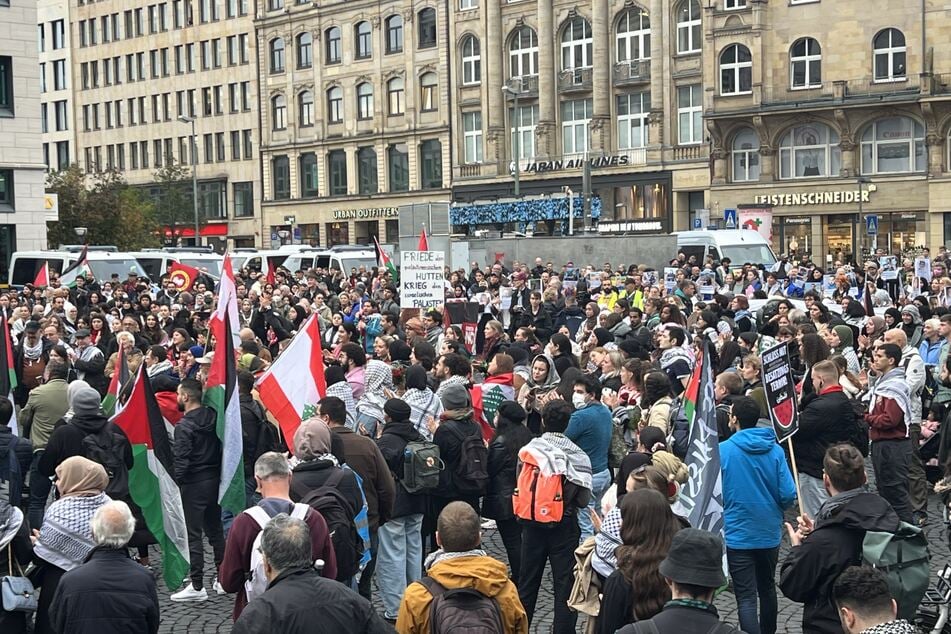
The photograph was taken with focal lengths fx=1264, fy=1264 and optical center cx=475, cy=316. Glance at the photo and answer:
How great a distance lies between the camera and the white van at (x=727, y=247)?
3275 centimetres

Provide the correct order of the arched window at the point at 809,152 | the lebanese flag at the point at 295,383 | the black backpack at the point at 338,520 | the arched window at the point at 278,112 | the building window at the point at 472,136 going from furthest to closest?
1. the arched window at the point at 278,112
2. the building window at the point at 472,136
3. the arched window at the point at 809,152
4. the lebanese flag at the point at 295,383
5. the black backpack at the point at 338,520

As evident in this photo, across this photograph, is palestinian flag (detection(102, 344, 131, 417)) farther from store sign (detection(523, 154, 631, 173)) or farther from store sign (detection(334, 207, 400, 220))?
store sign (detection(334, 207, 400, 220))

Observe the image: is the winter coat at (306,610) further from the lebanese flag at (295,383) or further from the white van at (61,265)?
the white van at (61,265)

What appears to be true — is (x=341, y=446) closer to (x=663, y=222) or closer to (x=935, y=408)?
(x=935, y=408)

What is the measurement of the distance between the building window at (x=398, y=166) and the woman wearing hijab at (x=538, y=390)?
2264 inches

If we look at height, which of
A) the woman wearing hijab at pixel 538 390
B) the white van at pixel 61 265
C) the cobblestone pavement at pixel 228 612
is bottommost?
the cobblestone pavement at pixel 228 612

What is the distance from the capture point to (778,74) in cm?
5275

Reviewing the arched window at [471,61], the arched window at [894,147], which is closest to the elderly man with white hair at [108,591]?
the arched window at [894,147]

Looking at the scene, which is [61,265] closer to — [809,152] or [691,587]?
[691,587]

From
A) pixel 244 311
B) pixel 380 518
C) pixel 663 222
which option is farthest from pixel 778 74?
pixel 380 518

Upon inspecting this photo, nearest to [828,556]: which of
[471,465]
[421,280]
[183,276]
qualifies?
[471,465]

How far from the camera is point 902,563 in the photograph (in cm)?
589

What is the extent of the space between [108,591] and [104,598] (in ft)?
0.12

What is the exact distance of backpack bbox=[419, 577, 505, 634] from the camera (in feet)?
18.9
